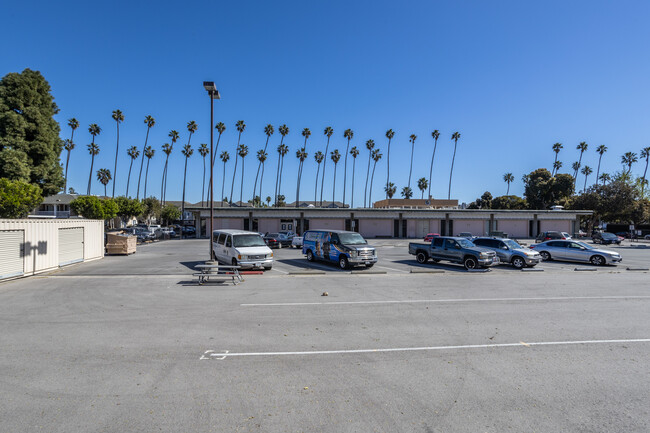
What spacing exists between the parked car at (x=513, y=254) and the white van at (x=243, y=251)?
13.3 metres

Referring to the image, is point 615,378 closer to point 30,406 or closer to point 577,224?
point 30,406

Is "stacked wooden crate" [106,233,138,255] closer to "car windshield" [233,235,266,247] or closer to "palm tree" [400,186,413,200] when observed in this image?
"car windshield" [233,235,266,247]

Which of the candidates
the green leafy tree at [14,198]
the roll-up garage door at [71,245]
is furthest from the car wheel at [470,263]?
the green leafy tree at [14,198]

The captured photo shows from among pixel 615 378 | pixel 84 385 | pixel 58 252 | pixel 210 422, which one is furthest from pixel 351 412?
pixel 58 252

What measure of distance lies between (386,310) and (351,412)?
18.6ft

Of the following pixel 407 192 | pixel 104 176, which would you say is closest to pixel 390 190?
pixel 407 192

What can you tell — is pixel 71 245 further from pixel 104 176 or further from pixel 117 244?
pixel 104 176

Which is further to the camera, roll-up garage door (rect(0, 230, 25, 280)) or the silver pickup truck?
the silver pickup truck

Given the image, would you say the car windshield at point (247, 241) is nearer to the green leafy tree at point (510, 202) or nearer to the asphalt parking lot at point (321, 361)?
the asphalt parking lot at point (321, 361)

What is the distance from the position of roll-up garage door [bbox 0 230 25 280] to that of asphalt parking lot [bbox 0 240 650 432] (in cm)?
280

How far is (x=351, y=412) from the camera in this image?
450 centimetres

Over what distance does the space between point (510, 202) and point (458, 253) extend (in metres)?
81.2

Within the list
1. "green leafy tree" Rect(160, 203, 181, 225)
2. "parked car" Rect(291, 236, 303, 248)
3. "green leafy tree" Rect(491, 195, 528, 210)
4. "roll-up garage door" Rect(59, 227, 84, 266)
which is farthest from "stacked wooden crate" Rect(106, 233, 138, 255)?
"green leafy tree" Rect(491, 195, 528, 210)

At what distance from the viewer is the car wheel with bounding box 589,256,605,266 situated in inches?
839
